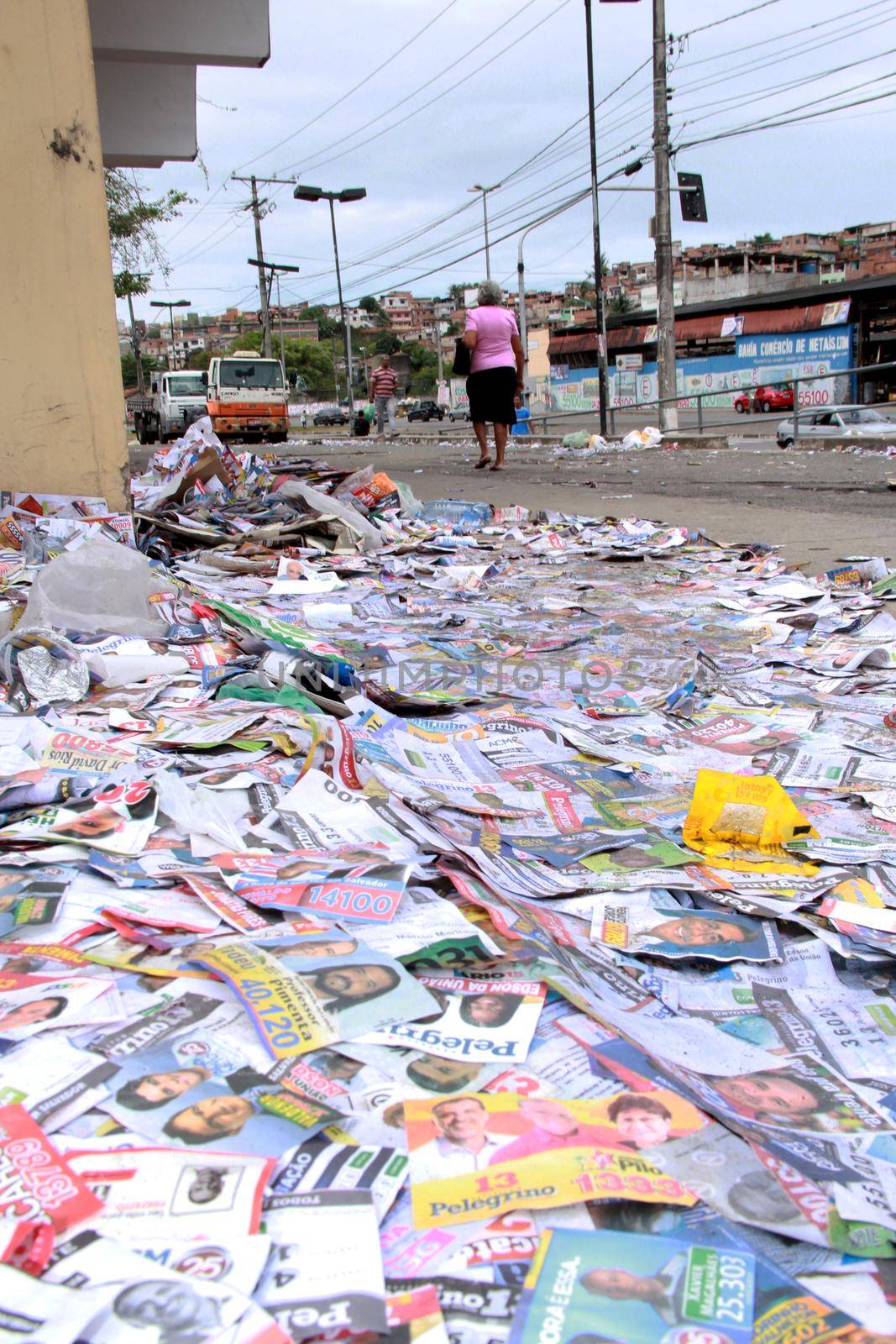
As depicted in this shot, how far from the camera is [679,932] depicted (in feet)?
5.01

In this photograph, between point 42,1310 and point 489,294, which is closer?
point 42,1310

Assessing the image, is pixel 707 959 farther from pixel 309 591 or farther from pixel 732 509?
pixel 732 509

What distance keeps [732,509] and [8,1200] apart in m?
5.91

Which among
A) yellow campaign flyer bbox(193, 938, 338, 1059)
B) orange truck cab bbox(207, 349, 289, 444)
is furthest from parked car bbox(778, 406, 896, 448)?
yellow campaign flyer bbox(193, 938, 338, 1059)

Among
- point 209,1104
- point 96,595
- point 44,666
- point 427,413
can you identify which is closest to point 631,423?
point 427,413

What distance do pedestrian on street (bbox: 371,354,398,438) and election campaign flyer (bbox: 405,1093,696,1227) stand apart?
60.6ft

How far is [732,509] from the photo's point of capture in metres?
6.20

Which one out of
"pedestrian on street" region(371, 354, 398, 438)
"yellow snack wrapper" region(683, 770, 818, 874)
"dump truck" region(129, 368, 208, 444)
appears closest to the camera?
"yellow snack wrapper" region(683, 770, 818, 874)

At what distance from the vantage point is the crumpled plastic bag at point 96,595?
2.94 meters

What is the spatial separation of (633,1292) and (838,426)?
53.2 feet

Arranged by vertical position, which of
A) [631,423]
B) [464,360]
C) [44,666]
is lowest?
[44,666]

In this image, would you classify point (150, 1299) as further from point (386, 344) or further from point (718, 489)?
point (386, 344)

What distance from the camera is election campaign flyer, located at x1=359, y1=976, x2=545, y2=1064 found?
44.3 inches

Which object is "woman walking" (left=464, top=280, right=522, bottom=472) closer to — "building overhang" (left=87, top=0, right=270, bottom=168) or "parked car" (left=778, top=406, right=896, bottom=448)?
"building overhang" (left=87, top=0, right=270, bottom=168)
